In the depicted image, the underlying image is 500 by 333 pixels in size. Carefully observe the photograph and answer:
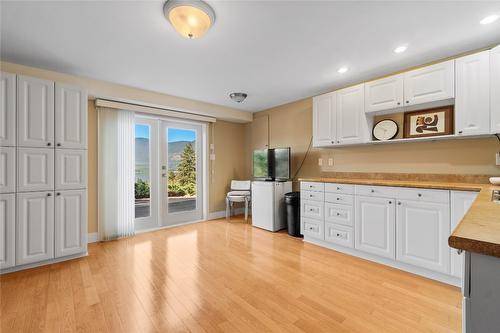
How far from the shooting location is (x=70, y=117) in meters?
2.79

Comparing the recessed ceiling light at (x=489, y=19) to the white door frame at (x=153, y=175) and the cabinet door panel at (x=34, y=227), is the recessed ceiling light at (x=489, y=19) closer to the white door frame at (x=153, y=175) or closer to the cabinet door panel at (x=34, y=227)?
the white door frame at (x=153, y=175)

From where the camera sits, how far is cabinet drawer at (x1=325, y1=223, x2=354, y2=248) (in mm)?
2912

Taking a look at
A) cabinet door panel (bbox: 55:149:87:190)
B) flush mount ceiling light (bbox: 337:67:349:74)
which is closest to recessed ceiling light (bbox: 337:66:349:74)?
flush mount ceiling light (bbox: 337:67:349:74)

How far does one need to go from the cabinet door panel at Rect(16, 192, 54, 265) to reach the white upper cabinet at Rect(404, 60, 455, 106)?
4452mm

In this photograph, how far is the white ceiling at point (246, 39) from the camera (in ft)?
5.97

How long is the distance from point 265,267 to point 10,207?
9.42 ft

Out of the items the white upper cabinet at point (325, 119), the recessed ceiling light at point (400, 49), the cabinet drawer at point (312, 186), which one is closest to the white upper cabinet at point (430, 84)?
the recessed ceiling light at point (400, 49)

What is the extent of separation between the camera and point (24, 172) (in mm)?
2506

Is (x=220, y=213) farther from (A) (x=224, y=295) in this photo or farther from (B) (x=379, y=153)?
(B) (x=379, y=153)

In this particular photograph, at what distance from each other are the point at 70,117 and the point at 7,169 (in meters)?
0.84

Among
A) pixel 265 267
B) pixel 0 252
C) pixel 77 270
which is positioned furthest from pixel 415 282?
pixel 0 252

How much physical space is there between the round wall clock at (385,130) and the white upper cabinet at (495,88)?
2.98ft

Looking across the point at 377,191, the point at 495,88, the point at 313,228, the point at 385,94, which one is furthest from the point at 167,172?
the point at 495,88

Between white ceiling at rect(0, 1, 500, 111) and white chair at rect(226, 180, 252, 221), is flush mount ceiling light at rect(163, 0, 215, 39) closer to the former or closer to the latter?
white ceiling at rect(0, 1, 500, 111)
